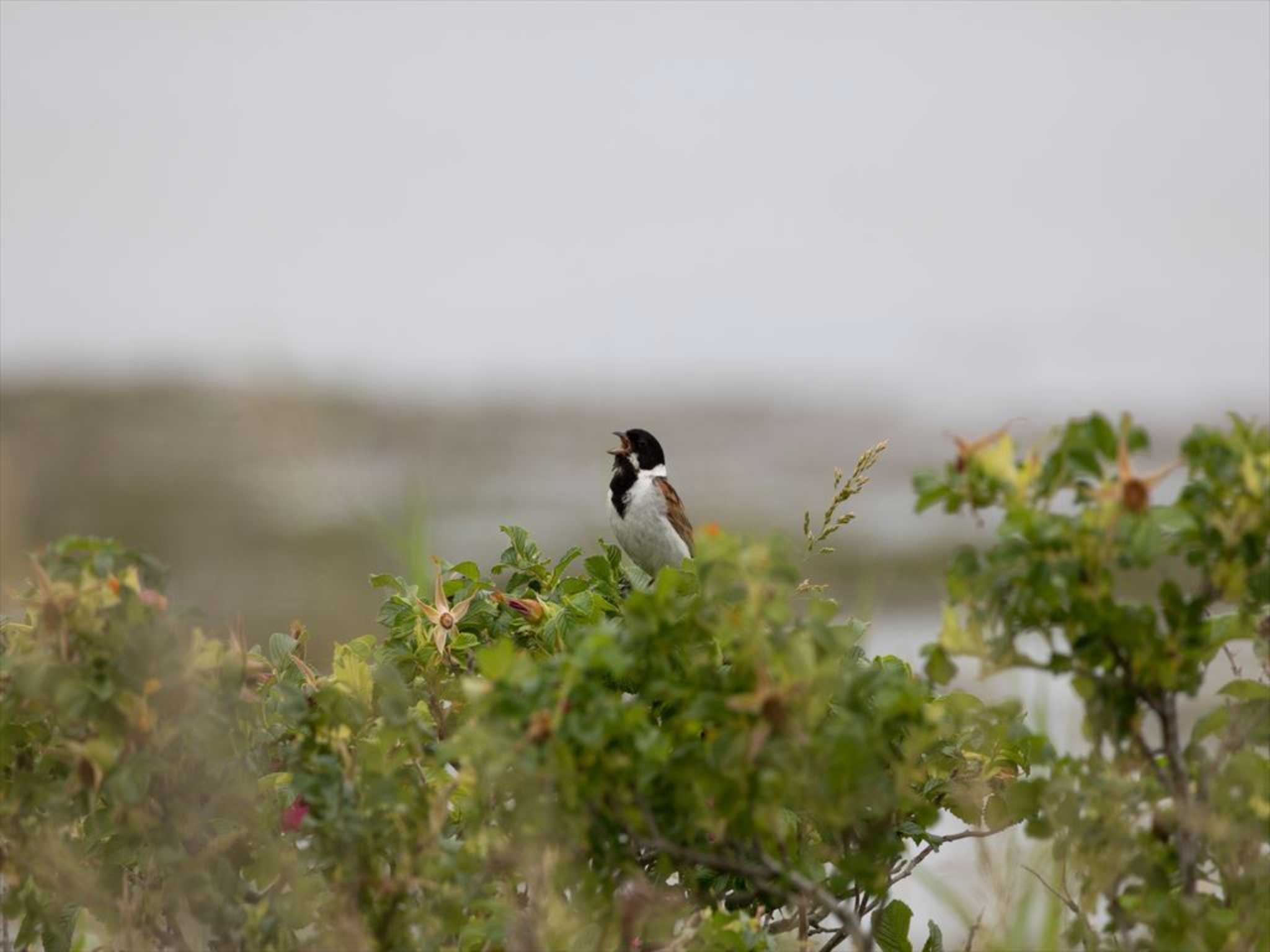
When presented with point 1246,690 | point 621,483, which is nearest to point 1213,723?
point 1246,690

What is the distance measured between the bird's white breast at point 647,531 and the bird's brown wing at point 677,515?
0.02 metres

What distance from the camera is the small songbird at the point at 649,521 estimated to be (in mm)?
5922

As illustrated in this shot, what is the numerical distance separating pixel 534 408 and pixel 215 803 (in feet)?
42.6

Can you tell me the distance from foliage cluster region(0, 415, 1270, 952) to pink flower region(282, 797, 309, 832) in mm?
69

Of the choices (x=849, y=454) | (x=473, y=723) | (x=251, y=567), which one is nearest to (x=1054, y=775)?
(x=473, y=723)

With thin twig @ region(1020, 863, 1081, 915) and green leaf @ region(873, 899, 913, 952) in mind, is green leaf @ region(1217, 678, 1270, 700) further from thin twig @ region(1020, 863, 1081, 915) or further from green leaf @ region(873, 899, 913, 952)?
green leaf @ region(873, 899, 913, 952)

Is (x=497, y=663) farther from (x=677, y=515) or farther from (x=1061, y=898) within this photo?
(x=677, y=515)

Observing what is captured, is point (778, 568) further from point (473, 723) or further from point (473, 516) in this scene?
point (473, 516)

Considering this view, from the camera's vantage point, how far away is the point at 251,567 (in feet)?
39.2

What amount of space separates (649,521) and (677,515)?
0.10 metres

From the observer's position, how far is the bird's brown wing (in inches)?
235

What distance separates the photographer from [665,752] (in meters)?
2.01

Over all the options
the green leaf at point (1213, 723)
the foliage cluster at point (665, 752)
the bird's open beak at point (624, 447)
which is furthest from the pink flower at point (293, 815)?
the bird's open beak at point (624, 447)

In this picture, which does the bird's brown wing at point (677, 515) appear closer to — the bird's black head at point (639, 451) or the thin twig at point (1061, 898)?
the bird's black head at point (639, 451)
